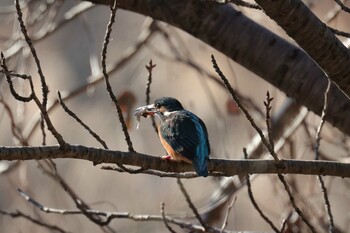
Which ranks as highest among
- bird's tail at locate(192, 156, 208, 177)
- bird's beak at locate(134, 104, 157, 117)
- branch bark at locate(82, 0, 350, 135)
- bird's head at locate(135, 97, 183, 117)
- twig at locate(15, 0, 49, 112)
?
branch bark at locate(82, 0, 350, 135)

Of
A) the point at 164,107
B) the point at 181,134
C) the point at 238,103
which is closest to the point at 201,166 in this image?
the point at 238,103

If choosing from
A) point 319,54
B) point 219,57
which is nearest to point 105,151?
point 319,54

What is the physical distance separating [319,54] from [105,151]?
70 cm

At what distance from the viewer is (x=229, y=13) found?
2965mm

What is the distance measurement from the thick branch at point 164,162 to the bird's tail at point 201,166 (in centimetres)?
2

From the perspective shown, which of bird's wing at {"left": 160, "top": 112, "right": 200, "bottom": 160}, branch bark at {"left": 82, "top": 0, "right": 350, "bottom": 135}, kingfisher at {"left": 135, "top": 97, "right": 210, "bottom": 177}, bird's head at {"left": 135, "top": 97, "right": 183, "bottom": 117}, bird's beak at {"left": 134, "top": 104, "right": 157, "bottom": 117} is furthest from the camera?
bird's head at {"left": 135, "top": 97, "right": 183, "bottom": 117}

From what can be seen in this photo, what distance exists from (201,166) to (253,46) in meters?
0.75

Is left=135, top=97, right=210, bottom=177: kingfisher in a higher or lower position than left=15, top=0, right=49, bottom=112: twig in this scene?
higher

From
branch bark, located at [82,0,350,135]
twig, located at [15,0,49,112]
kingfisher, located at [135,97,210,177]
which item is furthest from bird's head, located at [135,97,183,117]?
twig, located at [15,0,49,112]

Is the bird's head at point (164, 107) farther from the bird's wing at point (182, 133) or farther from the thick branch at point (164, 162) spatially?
the thick branch at point (164, 162)

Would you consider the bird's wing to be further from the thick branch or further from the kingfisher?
the thick branch

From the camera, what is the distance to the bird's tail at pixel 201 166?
2.32m

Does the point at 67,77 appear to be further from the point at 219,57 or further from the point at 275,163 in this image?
the point at 275,163

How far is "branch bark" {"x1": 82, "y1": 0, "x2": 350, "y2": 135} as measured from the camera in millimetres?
2877
